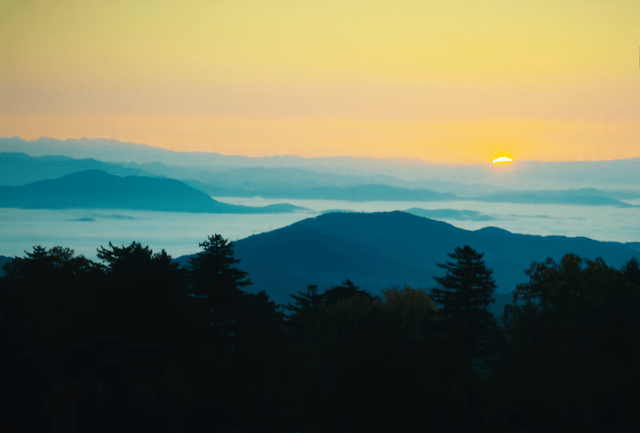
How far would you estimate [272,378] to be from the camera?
134 feet

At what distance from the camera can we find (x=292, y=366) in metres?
43.2

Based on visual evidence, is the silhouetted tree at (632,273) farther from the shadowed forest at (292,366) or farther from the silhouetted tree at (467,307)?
the silhouetted tree at (467,307)

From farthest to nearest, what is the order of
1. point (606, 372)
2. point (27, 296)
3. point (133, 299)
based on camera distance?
point (27, 296), point (133, 299), point (606, 372)

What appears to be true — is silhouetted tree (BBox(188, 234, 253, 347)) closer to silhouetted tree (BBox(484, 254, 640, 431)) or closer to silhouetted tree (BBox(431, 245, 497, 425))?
silhouetted tree (BBox(431, 245, 497, 425))

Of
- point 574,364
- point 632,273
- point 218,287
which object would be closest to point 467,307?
point 574,364

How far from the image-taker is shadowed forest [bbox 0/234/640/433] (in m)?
29.4

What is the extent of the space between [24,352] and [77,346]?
8.82 ft

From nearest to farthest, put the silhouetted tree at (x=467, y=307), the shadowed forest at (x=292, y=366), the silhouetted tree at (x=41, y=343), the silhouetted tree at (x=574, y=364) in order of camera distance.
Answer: the silhouetted tree at (x=574, y=364) < the shadowed forest at (x=292, y=366) < the silhouetted tree at (x=41, y=343) < the silhouetted tree at (x=467, y=307)

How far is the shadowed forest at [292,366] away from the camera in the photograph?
29.4m

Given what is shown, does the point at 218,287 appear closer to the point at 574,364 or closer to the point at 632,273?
the point at 574,364

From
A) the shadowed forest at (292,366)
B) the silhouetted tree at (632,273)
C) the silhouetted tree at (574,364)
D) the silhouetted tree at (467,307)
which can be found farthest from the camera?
the silhouetted tree at (632,273)

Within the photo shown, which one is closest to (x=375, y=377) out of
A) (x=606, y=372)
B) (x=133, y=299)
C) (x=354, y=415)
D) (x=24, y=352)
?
(x=354, y=415)

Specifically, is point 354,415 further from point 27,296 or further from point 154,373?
point 27,296

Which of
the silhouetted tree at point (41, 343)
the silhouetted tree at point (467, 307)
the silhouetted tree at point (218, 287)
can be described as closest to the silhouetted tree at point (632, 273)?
the silhouetted tree at point (467, 307)
